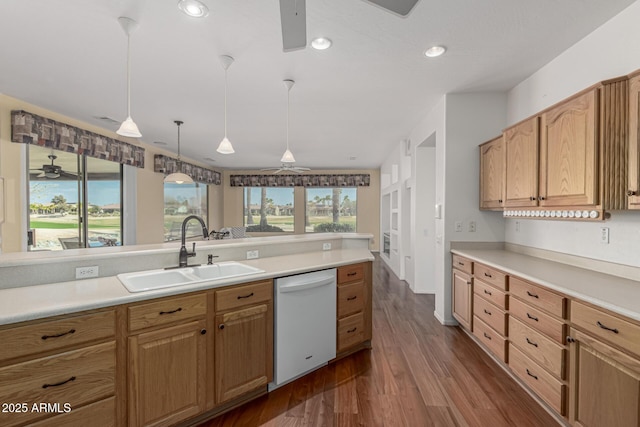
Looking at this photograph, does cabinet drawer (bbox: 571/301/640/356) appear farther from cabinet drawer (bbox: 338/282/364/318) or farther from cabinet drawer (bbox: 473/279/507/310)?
cabinet drawer (bbox: 338/282/364/318)

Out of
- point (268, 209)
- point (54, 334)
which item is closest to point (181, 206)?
point (268, 209)

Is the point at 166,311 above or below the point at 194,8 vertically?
below

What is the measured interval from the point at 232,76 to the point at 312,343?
2.62 meters

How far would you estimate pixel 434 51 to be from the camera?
2.35 m

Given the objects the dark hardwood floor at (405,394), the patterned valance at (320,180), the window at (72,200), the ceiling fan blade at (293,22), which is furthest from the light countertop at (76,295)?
the patterned valance at (320,180)

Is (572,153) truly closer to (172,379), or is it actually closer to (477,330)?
(477,330)

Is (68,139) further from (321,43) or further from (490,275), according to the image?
(490,275)

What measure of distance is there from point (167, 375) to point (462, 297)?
2763 mm

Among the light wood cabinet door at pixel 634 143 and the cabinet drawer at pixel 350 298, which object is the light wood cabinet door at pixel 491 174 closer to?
the light wood cabinet door at pixel 634 143

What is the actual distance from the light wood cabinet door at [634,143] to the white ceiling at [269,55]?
70cm

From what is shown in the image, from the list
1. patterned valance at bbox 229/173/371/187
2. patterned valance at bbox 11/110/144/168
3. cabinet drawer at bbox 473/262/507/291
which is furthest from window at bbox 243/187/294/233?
cabinet drawer at bbox 473/262/507/291

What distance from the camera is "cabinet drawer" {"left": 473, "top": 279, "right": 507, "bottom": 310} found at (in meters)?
2.30

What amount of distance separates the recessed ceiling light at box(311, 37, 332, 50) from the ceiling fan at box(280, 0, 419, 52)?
0.67m

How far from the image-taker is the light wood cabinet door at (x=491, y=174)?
281 centimetres
